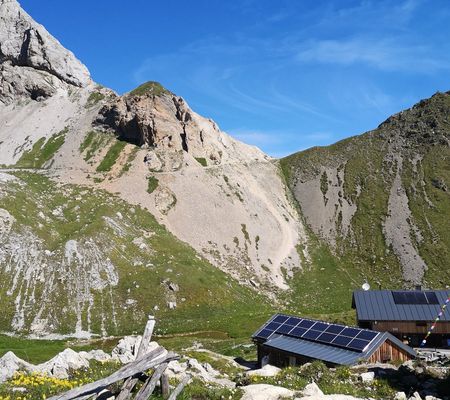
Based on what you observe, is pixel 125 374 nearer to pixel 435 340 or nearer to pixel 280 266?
pixel 435 340

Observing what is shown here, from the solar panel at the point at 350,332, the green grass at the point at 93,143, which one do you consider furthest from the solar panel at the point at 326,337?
the green grass at the point at 93,143

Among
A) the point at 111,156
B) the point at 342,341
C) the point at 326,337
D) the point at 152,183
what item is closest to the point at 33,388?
the point at 342,341

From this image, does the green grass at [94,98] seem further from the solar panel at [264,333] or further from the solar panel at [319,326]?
the solar panel at [319,326]

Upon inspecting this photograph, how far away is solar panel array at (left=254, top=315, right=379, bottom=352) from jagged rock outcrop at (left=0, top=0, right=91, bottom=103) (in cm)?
15237

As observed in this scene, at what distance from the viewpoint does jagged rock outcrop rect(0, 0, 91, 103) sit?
168 m

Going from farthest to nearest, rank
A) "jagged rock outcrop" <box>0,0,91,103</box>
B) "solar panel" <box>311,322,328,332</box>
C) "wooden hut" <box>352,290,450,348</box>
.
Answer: "jagged rock outcrop" <box>0,0,91,103</box> → "wooden hut" <box>352,290,450,348</box> → "solar panel" <box>311,322,328,332</box>

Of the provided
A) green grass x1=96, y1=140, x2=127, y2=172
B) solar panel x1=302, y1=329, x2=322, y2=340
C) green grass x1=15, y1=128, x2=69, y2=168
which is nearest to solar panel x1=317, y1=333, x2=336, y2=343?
solar panel x1=302, y1=329, x2=322, y2=340

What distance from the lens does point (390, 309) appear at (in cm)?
4812

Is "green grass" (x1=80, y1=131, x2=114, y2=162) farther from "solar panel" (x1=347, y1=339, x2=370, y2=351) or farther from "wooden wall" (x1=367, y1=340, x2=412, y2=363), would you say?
"wooden wall" (x1=367, y1=340, x2=412, y2=363)

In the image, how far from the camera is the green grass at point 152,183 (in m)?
113

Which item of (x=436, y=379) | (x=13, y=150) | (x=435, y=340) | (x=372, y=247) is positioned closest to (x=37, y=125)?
(x=13, y=150)

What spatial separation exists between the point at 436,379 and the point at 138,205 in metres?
88.5

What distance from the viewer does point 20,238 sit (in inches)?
3041

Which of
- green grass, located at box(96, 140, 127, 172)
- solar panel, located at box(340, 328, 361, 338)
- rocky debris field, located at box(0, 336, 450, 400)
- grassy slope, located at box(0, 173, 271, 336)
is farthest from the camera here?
green grass, located at box(96, 140, 127, 172)
